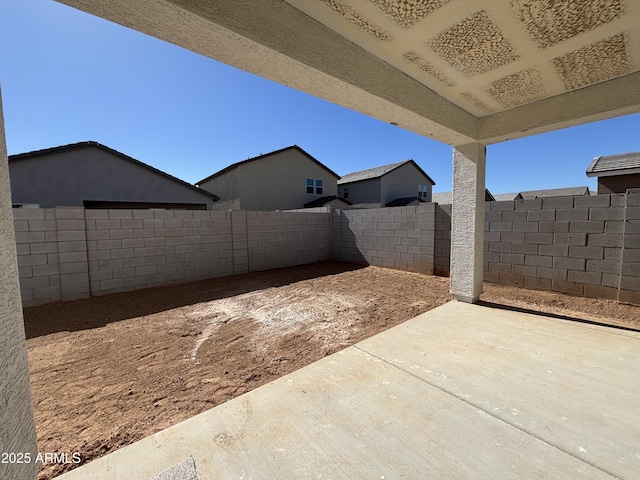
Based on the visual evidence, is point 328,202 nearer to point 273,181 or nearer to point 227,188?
point 273,181

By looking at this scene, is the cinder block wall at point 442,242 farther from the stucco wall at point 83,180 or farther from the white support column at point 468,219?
the stucco wall at point 83,180

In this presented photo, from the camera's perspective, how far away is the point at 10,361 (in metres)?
0.99

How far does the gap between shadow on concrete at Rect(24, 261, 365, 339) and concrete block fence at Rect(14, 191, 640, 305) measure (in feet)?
1.14

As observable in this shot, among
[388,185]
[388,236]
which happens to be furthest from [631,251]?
[388,185]

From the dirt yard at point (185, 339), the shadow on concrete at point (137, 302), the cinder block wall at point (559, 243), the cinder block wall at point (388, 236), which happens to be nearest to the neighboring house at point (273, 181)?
the cinder block wall at point (388, 236)

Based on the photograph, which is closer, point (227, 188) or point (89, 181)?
point (89, 181)

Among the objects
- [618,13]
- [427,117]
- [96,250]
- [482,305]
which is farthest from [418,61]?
[96,250]

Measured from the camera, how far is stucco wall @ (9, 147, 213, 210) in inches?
348

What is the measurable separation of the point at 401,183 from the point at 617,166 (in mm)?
11111

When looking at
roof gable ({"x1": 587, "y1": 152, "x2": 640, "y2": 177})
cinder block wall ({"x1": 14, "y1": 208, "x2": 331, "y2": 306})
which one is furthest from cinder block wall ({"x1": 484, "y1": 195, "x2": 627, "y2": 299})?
roof gable ({"x1": 587, "y1": 152, "x2": 640, "y2": 177})

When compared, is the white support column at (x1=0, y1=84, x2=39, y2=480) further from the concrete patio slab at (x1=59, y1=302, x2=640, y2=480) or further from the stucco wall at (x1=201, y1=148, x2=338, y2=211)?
the stucco wall at (x1=201, y1=148, x2=338, y2=211)

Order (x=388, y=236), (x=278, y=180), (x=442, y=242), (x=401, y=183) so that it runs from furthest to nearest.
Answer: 1. (x=401, y=183)
2. (x=278, y=180)
3. (x=388, y=236)
4. (x=442, y=242)

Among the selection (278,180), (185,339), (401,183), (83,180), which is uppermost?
(401,183)

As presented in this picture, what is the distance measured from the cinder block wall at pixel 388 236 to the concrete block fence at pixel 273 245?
28 millimetres
